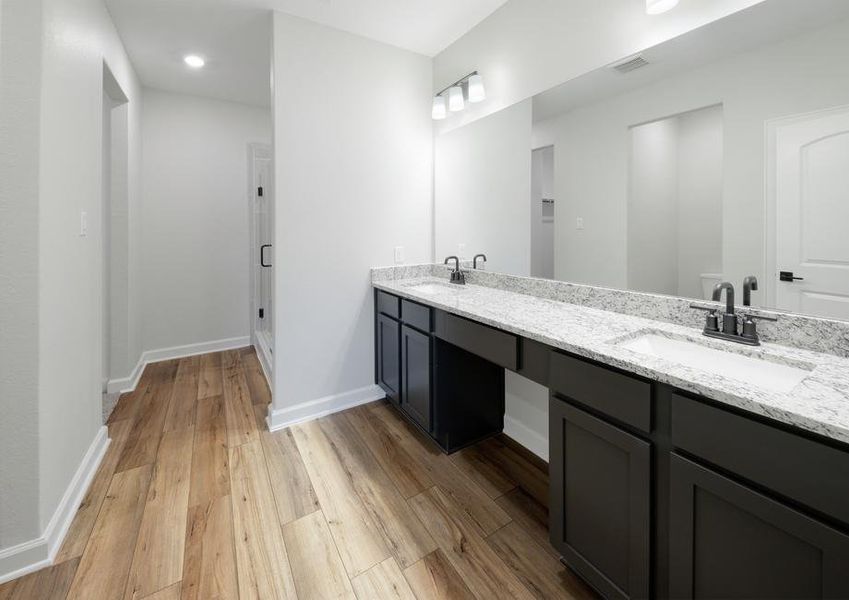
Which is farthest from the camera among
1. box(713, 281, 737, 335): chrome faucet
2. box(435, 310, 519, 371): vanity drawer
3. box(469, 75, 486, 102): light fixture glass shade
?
box(469, 75, 486, 102): light fixture glass shade

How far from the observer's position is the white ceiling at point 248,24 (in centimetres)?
226

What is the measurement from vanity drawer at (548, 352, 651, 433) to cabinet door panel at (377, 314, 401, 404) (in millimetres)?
1285

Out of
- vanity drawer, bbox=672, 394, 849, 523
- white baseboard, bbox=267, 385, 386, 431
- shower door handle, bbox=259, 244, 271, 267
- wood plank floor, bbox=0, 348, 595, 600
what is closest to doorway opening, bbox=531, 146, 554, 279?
wood plank floor, bbox=0, 348, 595, 600

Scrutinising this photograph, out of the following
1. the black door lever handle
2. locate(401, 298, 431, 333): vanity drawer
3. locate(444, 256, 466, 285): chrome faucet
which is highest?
locate(444, 256, 466, 285): chrome faucet

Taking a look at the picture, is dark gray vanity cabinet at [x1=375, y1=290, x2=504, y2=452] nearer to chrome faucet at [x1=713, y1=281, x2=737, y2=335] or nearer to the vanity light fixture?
chrome faucet at [x1=713, y1=281, x2=737, y2=335]

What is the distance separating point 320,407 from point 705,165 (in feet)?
7.92

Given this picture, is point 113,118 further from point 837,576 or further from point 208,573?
point 837,576

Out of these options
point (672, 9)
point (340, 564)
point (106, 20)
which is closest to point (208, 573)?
point (340, 564)

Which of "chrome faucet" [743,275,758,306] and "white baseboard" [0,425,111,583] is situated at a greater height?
"chrome faucet" [743,275,758,306]

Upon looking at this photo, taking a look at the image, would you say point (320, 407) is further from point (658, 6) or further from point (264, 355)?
point (658, 6)

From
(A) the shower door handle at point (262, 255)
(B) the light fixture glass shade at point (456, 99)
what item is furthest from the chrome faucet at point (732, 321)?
(A) the shower door handle at point (262, 255)

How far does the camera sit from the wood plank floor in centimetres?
135

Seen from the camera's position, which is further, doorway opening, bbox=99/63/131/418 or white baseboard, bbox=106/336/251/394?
white baseboard, bbox=106/336/251/394

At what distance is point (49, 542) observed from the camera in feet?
4.75
